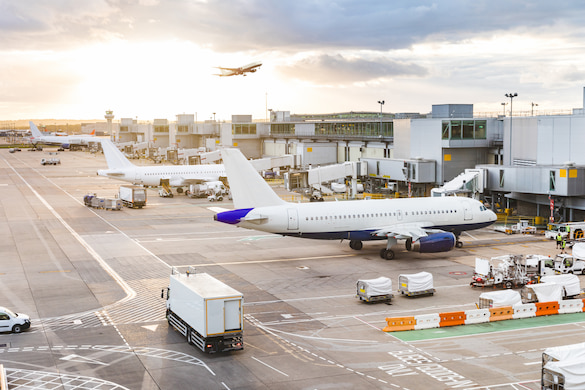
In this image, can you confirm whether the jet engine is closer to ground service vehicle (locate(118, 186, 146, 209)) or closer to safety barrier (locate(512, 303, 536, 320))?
safety barrier (locate(512, 303, 536, 320))

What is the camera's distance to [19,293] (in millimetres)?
40781

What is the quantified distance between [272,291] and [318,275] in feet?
18.7

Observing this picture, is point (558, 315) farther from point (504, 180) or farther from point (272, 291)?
point (504, 180)

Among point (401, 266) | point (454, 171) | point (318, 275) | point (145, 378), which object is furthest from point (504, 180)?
point (145, 378)

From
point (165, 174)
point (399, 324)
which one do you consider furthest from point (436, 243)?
point (165, 174)

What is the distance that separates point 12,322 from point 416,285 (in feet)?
77.6

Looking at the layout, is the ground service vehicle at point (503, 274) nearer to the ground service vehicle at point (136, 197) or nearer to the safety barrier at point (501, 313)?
the safety barrier at point (501, 313)

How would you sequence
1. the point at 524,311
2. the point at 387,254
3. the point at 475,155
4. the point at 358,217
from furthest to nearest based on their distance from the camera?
the point at 475,155 < the point at 358,217 < the point at 387,254 < the point at 524,311

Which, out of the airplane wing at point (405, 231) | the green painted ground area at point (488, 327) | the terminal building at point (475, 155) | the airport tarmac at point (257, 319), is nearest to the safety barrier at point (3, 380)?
the airport tarmac at point (257, 319)

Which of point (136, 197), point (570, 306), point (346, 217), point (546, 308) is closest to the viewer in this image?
point (546, 308)

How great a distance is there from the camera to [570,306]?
37.0 meters

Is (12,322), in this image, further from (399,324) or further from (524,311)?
(524,311)

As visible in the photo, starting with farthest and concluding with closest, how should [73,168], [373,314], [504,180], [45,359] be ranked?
1. [73,168]
2. [504,180]
3. [373,314]
4. [45,359]

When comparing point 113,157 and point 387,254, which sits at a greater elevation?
point 113,157
